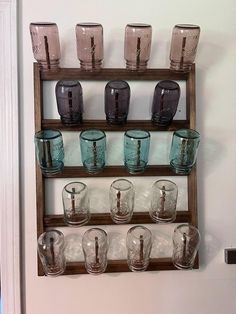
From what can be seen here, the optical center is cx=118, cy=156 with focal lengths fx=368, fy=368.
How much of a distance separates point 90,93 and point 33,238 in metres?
0.54

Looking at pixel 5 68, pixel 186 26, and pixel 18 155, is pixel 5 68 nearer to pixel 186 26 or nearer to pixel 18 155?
pixel 18 155

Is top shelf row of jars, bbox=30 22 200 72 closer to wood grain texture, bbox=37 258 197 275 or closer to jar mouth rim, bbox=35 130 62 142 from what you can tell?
jar mouth rim, bbox=35 130 62 142

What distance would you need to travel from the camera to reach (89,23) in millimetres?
1190

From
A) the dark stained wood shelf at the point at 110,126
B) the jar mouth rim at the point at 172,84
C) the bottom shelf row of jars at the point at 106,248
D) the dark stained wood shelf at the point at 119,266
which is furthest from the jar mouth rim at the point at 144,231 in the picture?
the jar mouth rim at the point at 172,84

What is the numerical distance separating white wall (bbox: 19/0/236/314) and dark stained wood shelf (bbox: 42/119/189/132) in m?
0.08

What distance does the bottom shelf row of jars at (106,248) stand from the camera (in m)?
1.22

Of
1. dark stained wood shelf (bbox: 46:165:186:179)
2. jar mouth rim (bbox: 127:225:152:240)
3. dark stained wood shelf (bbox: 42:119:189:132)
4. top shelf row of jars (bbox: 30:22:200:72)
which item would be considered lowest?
jar mouth rim (bbox: 127:225:152:240)

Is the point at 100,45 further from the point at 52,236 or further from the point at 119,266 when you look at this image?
the point at 119,266

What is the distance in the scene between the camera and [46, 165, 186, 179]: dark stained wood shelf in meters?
1.25

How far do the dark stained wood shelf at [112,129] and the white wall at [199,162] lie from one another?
5cm

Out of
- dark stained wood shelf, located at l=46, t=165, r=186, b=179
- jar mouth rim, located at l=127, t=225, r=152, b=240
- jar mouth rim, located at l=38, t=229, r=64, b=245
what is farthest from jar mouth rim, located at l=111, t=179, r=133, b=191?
jar mouth rim, located at l=38, t=229, r=64, b=245

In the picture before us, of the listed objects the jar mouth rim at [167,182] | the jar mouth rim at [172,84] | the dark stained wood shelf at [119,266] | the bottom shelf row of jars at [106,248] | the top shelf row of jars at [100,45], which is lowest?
the dark stained wood shelf at [119,266]

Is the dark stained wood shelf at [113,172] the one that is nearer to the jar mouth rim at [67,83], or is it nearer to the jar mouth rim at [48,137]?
the jar mouth rim at [48,137]

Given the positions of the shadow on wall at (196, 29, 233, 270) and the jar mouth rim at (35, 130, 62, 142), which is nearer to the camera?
the jar mouth rim at (35, 130, 62, 142)
